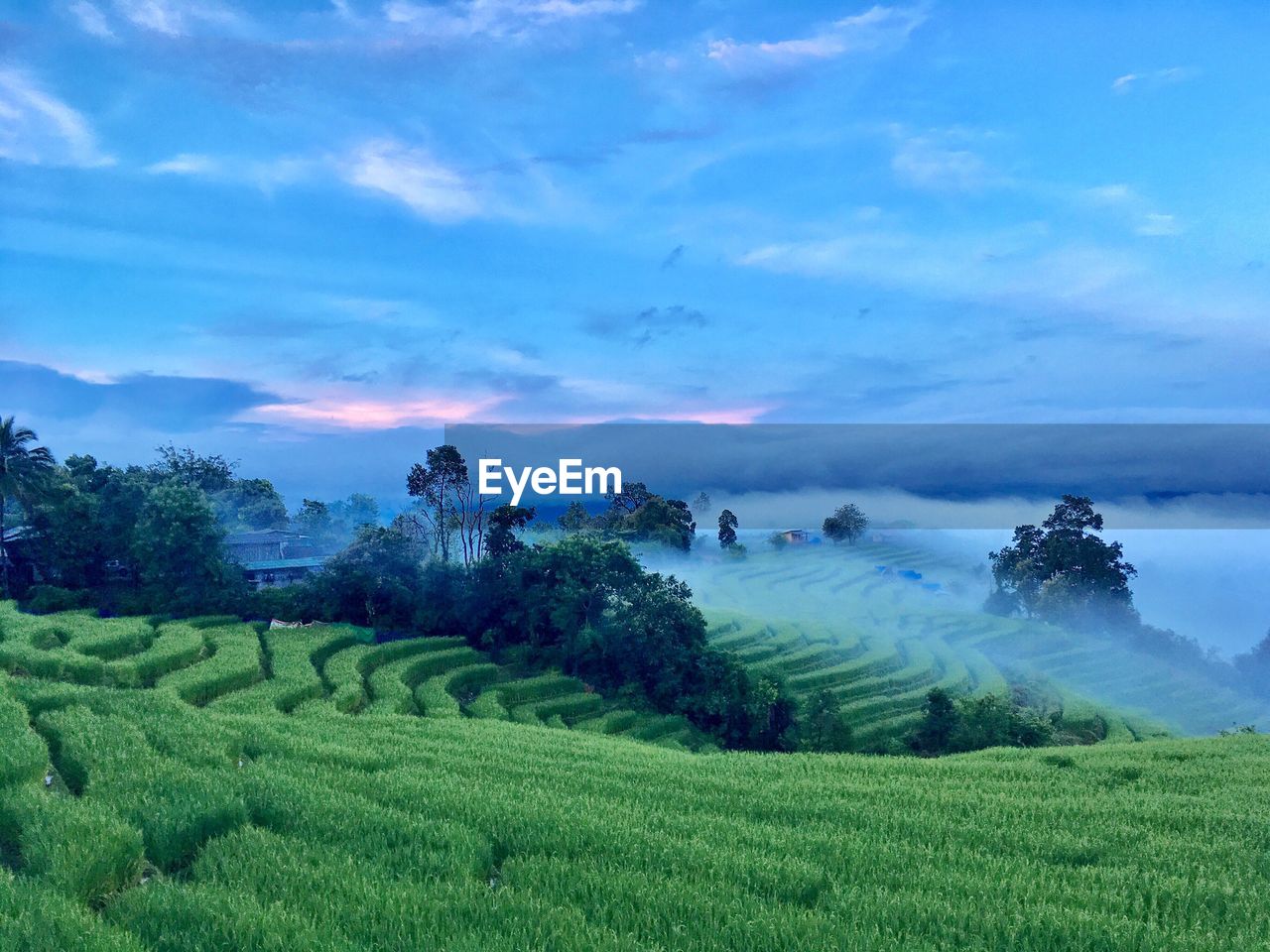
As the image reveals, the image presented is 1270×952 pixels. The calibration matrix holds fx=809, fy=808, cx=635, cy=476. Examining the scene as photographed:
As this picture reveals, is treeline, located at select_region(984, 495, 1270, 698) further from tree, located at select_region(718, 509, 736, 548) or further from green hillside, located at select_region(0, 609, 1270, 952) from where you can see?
green hillside, located at select_region(0, 609, 1270, 952)

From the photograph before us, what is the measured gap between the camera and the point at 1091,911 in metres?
6.04

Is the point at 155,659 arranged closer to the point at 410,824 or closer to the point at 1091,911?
the point at 410,824

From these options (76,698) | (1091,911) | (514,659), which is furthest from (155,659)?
(1091,911)

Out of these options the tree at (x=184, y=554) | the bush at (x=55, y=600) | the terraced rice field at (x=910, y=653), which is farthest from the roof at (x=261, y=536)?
the terraced rice field at (x=910, y=653)

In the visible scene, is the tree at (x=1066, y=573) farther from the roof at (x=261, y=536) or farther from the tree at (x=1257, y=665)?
the roof at (x=261, y=536)

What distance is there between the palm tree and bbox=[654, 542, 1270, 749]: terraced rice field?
35.5 meters

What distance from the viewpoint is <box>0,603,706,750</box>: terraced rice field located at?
874 inches

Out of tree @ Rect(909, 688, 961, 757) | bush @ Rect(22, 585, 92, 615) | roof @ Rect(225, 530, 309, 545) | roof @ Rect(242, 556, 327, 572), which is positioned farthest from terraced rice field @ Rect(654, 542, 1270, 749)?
bush @ Rect(22, 585, 92, 615)

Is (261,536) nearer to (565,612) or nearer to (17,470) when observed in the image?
(17,470)

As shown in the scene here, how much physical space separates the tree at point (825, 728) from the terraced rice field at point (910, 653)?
2.17 meters

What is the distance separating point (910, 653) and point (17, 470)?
48393mm

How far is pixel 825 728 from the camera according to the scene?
29.8 meters

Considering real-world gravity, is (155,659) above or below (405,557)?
below

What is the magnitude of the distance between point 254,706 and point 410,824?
14475 millimetres
